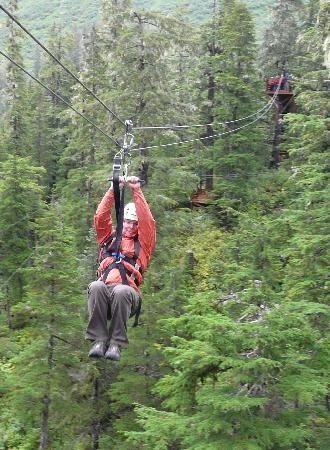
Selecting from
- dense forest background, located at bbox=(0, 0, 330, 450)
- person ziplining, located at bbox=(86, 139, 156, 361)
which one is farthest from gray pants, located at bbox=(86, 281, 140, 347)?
dense forest background, located at bbox=(0, 0, 330, 450)

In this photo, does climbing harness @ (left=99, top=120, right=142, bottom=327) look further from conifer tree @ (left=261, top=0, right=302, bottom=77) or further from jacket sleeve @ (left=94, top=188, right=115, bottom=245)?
conifer tree @ (left=261, top=0, right=302, bottom=77)

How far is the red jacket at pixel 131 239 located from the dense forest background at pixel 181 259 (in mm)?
1427

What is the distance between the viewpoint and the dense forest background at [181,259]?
8.38 meters

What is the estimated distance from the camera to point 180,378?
8.76 meters

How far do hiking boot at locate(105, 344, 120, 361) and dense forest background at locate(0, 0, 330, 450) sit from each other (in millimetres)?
1585

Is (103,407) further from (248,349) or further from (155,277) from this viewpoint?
(248,349)

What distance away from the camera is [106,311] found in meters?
7.12

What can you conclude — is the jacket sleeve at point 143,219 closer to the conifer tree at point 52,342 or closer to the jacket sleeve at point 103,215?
the jacket sleeve at point 103,215

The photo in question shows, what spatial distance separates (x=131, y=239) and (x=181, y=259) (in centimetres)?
1703

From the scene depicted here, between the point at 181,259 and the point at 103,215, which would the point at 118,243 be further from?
the point at 181,259

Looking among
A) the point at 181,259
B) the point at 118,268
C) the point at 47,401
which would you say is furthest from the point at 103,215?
the point at 181,259

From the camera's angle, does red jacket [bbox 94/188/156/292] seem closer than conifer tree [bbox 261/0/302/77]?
Yes

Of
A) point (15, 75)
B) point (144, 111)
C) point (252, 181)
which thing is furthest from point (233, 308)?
point (15, 75)

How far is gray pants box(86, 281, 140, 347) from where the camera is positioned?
276 inches
